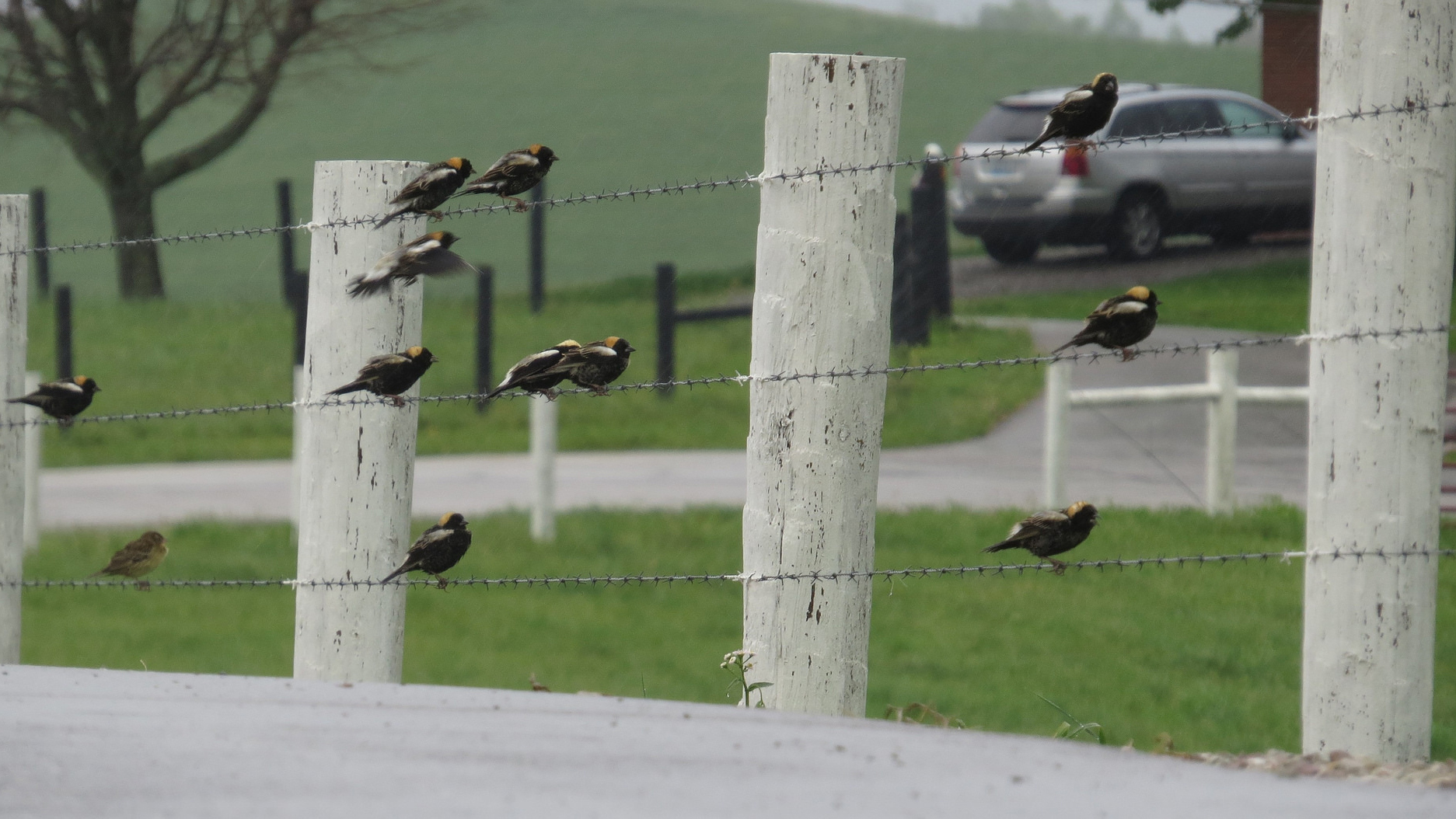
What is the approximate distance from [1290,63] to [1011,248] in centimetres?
434

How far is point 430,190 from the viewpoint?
4176mm

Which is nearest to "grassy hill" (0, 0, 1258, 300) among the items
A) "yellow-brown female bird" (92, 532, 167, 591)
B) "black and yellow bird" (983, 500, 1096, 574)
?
"yellow-brown female bird" (92, 532, 167, 591)

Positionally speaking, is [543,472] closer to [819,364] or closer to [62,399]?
[62,399]

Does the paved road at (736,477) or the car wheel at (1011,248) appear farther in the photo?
the car wheel at (1011,248)

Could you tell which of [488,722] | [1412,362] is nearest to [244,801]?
[488,722]

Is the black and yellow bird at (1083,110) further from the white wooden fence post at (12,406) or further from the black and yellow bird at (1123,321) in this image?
the white wooden fence post at (12,406)

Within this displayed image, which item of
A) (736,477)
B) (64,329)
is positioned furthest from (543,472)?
(64,329)

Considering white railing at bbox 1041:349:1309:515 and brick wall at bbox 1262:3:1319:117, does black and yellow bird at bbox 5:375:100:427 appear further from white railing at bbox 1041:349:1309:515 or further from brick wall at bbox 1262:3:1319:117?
brick wall at bbox 1262:3:1319:117

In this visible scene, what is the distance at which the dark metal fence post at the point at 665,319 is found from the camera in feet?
48.2

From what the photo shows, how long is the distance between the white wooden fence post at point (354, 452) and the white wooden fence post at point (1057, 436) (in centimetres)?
564

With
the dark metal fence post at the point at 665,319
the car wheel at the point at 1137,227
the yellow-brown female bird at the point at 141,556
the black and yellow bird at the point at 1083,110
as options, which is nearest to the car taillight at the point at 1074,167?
the car wheel at the point at 1137,227

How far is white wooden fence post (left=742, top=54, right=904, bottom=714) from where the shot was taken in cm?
383

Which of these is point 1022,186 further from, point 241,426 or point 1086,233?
point 241,426

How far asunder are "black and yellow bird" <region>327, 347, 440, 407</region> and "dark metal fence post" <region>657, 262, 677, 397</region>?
10.5 m
